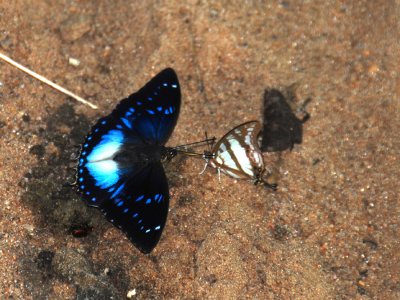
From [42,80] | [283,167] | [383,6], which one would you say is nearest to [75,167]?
[42,80]

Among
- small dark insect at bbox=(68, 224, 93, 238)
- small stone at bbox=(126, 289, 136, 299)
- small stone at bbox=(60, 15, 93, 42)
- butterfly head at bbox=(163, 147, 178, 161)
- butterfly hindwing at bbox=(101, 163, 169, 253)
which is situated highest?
small stone at bbox=(60, 15, 93, 42)

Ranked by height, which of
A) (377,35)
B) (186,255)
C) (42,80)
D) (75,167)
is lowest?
(186,255)

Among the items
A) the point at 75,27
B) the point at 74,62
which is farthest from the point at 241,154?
the point at 75,27

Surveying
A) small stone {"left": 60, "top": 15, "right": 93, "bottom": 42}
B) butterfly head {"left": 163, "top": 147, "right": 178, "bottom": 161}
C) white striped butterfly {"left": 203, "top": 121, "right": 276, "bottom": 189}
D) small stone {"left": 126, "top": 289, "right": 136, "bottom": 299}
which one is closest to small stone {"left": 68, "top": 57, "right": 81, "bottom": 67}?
small stone {"left": 60, "top": 15, "right": 93, "bottom": 42}

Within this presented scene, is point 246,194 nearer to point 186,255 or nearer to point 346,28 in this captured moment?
point 186,255

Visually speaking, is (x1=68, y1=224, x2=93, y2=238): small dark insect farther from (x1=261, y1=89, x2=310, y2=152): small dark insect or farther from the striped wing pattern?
(x1=261, y1=89, x2=310, y2=152): small dark insect

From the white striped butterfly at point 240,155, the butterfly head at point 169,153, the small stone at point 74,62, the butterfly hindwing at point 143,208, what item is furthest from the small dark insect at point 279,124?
the small stone at point 74,62
